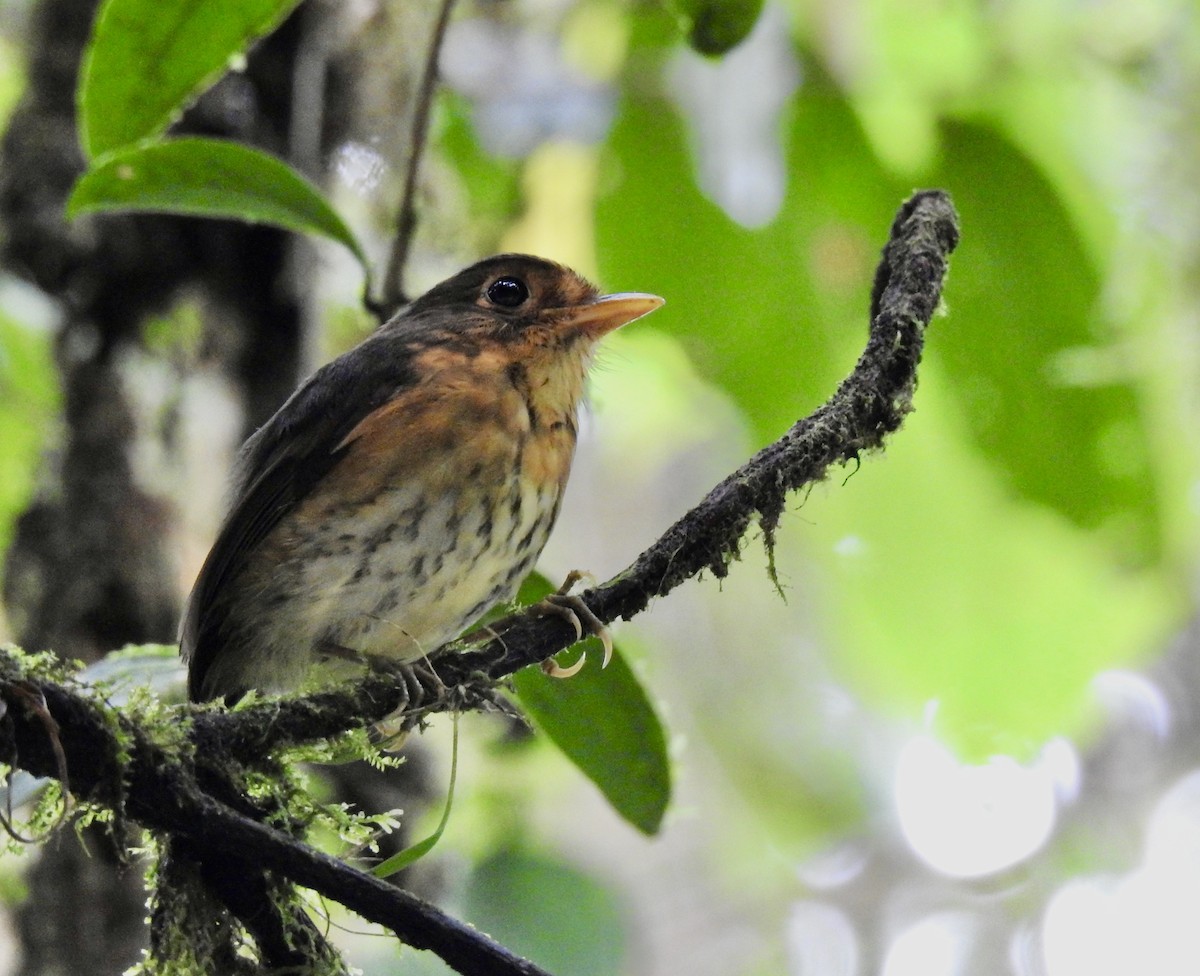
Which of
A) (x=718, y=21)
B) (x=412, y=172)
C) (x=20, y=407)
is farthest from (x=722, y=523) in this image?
(x=20, y=407)

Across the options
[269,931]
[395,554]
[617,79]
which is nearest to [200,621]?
[395,554]

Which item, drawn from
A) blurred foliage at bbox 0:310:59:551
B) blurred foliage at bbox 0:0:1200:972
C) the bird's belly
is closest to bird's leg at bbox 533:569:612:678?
the bird's belly

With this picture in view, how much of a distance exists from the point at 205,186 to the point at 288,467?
50 centimetres

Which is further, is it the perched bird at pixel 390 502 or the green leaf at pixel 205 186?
the perched bird at pixel 390 502

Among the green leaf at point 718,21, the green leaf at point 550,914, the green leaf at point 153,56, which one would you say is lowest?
the green leaf at point 550,914

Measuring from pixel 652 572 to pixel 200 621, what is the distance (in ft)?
3.92

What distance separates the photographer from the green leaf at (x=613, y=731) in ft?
6.58

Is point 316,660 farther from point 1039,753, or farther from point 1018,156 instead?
point 1018,156

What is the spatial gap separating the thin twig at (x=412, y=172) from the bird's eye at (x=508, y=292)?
0.18m

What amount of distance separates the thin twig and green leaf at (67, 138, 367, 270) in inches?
10.4

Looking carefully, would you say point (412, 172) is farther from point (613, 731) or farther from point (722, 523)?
point (722, 523)

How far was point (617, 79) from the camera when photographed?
3195 mm

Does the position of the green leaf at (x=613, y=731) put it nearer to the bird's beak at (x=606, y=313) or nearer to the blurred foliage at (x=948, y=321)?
the bird's beak at (x=606, y=313)

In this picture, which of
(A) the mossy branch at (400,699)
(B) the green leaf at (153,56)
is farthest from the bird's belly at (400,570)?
(B) the green leaf at (153,56)
